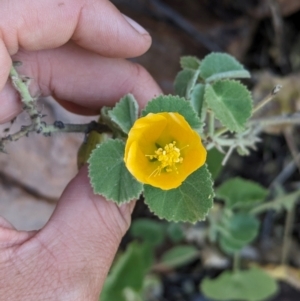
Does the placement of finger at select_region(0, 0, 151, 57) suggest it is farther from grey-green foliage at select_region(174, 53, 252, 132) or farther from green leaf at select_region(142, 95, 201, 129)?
green leaf at select_region(142, 95, 201, 129)

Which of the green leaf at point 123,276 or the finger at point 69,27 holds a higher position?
the finger at point 69,27

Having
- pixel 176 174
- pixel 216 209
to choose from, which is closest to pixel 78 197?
pixel 176 174

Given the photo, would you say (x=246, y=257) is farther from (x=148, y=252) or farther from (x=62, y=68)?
(x=62, y=68)

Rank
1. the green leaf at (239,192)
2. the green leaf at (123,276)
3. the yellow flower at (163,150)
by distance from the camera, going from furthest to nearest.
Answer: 1. the green leaf at (123,276)
2. the green leaf at (239,192)
3. the yellow flower at (163,150)

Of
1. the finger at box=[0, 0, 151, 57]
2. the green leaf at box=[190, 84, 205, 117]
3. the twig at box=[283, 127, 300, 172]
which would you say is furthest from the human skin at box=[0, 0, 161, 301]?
the twig at box=[283, 127, 300, 172]

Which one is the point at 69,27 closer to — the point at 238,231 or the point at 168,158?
the point at 168,158

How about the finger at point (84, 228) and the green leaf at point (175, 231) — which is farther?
the green leaf at point (175, 231)

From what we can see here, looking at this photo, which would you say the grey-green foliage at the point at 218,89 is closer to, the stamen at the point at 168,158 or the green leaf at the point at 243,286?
the stamen at the point at 168,158

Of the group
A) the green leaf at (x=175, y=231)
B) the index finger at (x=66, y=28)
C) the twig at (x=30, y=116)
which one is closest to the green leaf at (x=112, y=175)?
the twig at (x=30, y=116)
